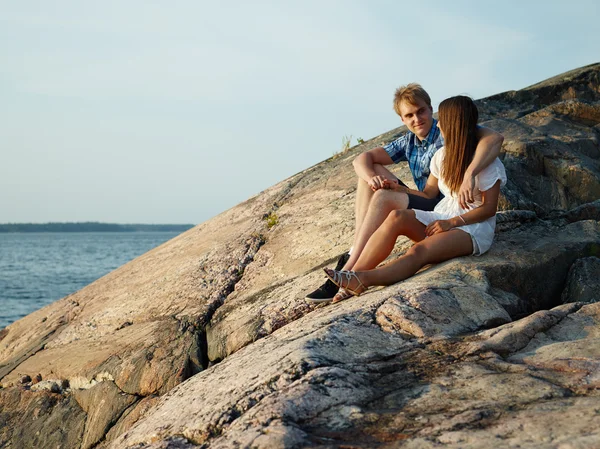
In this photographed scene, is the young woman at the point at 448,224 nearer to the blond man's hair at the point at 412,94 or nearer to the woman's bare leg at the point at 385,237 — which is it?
the woman's bare leg at the point at 385,237

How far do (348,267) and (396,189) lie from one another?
725mm

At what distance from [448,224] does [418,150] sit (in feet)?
3.49

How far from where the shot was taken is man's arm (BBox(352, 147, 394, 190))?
504cm

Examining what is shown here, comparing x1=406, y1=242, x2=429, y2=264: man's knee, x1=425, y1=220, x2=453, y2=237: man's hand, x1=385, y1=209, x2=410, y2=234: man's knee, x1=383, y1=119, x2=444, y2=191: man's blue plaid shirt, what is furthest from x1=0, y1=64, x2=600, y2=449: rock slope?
x1=383, y1=119, x2=444, y2=191: man's blue plaid shirt

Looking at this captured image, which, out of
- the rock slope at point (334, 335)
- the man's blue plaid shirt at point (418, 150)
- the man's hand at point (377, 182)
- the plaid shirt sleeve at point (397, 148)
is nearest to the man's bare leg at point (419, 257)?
the rock slope at point (334, 335)

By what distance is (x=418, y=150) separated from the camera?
5.52 metres

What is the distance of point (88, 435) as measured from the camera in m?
4.77

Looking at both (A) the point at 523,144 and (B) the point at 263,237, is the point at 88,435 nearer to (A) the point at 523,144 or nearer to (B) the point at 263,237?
(B) the point at 263,237

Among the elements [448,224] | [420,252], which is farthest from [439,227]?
[420,252]

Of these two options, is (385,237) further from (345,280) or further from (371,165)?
(371,165)

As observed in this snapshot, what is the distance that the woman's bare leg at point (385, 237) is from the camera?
15.3 ft

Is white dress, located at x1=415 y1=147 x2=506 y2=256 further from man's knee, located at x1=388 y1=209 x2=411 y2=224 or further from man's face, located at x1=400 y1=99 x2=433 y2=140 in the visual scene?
man's face, located at x1=400 y1=99 x2=433 y2=140

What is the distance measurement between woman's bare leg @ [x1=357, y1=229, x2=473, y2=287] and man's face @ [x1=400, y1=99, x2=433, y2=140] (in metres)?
1.07

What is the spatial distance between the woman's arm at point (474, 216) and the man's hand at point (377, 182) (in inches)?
19.7
